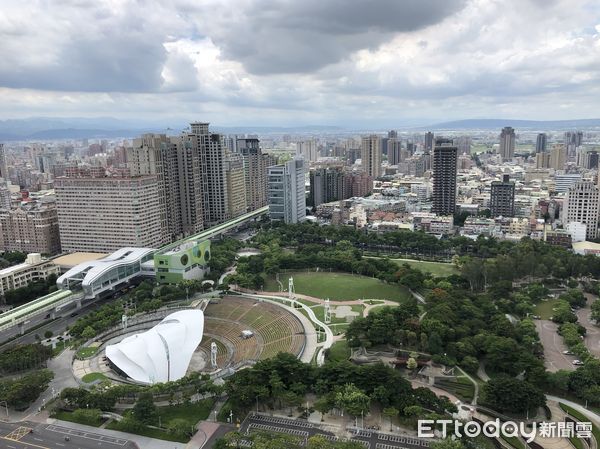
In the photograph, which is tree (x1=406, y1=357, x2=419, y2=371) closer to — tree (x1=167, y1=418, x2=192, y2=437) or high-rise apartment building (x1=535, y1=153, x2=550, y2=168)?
tree (x1=167, y1=418, x2=192, y2=437)

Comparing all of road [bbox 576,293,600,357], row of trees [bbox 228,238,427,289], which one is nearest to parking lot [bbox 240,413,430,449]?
road [bbox 576,293,600,357]

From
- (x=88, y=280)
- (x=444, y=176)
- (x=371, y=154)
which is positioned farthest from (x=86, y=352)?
(x=371, y=154)

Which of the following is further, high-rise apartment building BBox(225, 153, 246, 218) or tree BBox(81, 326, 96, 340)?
high-rise apartment building BBox(225, 153, 246, 218)

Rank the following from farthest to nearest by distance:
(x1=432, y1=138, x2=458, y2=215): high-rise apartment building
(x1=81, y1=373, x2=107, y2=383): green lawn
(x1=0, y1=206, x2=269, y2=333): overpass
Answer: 1. (x1=432, y1=138, x2=458, y2=215): high-rise apartment building
2. (x1=0, y1=206, x2=269, y2=333): overpass
3. (x1=81, y1=373, x2=107, y2=383): green lawn

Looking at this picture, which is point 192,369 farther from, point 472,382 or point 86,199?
point 86,199

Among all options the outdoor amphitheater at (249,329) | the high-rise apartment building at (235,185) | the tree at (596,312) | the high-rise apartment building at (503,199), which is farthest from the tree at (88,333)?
the high-rise apartment building at (503,199)
